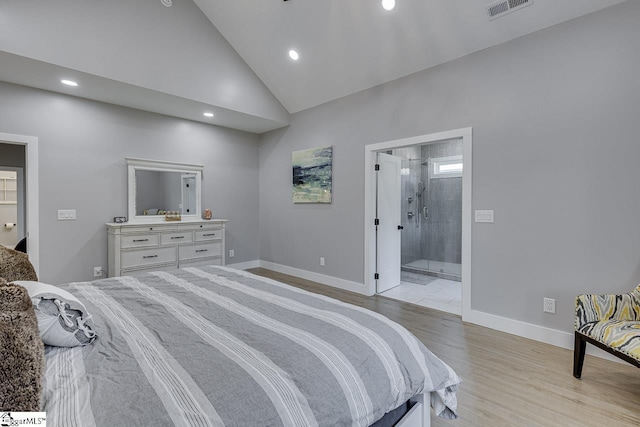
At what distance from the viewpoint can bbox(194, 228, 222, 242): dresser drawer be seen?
14.9 ft

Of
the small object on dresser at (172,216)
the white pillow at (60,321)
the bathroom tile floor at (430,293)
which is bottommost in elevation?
the bathroom tile floor at (430,293)

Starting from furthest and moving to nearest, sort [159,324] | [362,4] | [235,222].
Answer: [235,222] < [362,4] < [159,324]

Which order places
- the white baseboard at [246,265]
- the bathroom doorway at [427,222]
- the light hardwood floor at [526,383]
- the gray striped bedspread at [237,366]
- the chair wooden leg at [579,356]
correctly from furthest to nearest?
the white baseboard at [246,265], the bathroom doorway at [427,222], the chair wooden leg at [579,356], the light hardwood floor at [526,383], the gray striped bedspread at [237,366]

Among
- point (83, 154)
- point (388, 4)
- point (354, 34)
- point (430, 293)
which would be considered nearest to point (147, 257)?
point (83, 154)

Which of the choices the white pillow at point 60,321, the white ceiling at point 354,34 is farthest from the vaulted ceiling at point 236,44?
the white pillow at point 60,321

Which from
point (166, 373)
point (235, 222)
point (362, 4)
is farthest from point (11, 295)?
point (235, 222)

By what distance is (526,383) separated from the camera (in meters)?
2.09

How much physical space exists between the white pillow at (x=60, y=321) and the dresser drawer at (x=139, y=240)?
2.84 metres

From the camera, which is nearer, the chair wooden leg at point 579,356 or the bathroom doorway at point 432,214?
the chair wooden leg at point 579,356

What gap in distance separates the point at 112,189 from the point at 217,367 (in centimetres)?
411

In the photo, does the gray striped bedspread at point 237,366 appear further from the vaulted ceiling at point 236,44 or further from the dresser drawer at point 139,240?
the vaulted ceiling at point 236,44

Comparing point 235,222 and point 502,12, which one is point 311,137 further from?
point 502,12

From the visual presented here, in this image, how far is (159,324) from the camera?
4.65ft

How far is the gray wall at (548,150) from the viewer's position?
7.86 feet
